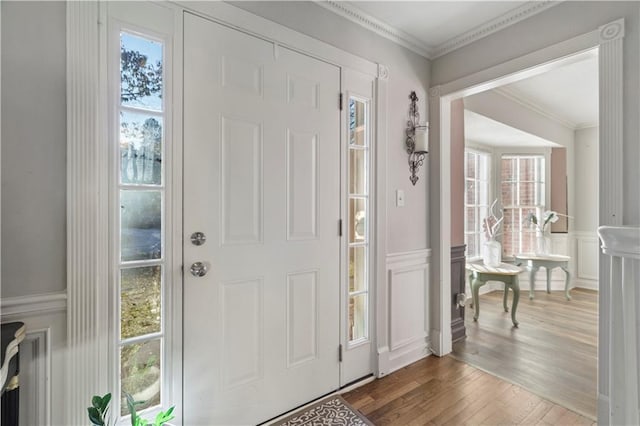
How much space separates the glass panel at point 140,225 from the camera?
1.32 metres

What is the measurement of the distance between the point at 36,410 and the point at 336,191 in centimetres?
170

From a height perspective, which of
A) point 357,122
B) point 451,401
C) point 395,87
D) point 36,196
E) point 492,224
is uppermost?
point 395,87

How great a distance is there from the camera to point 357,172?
2113 millimetres

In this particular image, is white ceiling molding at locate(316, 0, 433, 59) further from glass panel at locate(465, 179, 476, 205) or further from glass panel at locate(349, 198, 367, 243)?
glass panel at locate(465, 179, 476, 205)

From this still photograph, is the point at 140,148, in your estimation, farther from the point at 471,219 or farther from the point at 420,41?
the point at 471,219

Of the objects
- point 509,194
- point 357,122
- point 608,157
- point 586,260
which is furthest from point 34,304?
point 586,260

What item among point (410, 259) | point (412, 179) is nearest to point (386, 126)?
point (412, 179)

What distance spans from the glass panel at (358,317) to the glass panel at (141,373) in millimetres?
1192

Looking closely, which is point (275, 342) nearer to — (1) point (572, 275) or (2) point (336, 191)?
(2) point (336, 191)

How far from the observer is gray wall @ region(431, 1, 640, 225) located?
5.28 feet

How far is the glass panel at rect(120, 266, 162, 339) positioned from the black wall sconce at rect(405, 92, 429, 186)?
1.92 m

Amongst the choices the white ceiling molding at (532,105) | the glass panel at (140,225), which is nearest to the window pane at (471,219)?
the white ceiling molding at (532,105)

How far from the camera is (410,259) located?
94.7 inches

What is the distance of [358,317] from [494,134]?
319cm
